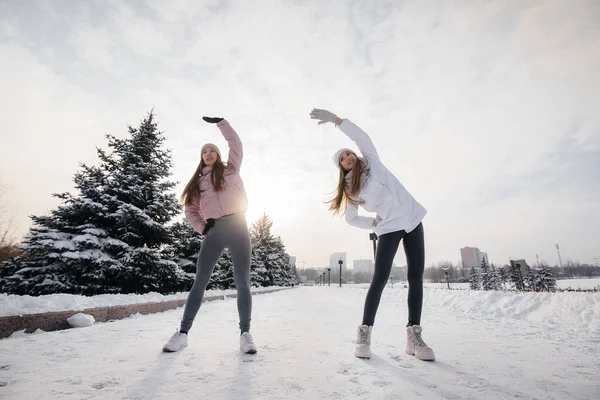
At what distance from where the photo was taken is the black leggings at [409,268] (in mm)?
2439

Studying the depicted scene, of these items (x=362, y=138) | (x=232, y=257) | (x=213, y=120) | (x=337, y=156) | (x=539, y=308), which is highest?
(x=213, y=120)

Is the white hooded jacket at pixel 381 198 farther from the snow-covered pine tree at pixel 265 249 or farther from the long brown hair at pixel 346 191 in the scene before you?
the snow-covered pine tree at pixel 265 249

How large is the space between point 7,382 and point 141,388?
736mm

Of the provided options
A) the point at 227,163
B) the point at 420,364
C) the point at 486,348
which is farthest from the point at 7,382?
the point at 486,348

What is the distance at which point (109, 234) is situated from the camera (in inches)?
384

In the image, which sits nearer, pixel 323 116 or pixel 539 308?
pixel 323 116

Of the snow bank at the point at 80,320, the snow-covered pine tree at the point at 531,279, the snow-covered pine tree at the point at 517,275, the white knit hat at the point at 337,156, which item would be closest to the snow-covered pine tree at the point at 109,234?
the snow bank at the point at 80,320

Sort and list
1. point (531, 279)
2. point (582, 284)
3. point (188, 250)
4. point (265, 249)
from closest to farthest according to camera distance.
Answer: point (188, 250)
point (265, 249)
point (531, 279)
point (582, 284)

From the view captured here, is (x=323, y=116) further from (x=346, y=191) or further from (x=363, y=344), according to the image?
(x=363, y=344)

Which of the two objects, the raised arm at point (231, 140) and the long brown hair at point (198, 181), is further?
the raised arm at point (231, 140)

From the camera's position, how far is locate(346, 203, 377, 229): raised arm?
9.35 ft

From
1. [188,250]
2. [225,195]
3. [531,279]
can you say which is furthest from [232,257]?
[531,279]

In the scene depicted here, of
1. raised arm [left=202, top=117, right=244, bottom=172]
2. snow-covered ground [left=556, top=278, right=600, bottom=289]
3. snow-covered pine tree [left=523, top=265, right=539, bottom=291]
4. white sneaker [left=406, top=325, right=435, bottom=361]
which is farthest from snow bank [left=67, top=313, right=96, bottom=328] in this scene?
snow-covered pine tree [left=523, top=265, right=539, bottom=291]

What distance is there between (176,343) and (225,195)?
1.31 metres
